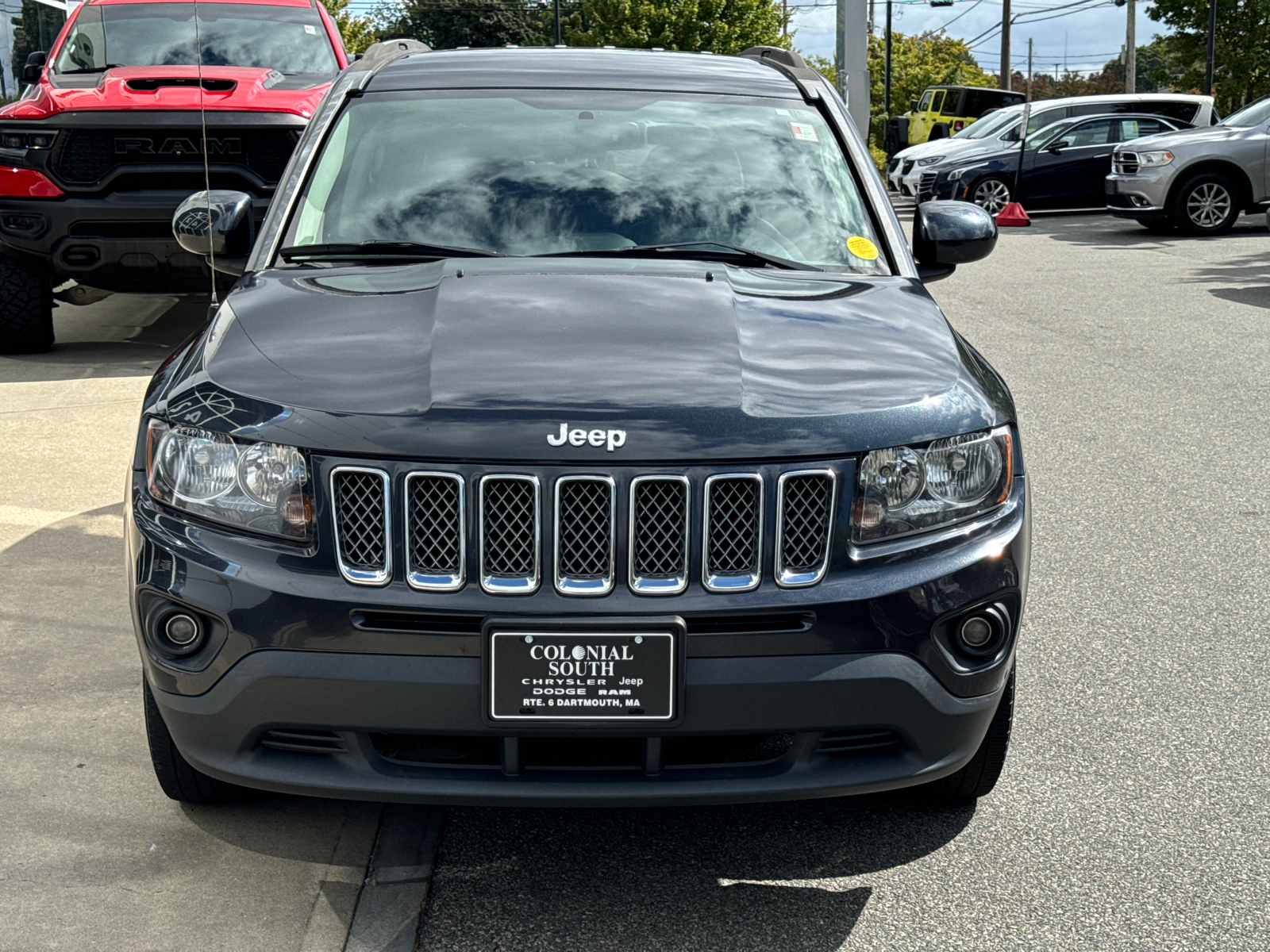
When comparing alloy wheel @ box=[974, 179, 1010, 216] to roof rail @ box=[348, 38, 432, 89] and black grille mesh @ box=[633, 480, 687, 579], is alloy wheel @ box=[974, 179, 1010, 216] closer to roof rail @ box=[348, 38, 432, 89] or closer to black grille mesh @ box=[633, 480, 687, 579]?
roof rail @ box=[348, 38, 432, 89]

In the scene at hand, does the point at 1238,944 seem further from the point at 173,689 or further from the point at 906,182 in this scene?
the point at 906,182

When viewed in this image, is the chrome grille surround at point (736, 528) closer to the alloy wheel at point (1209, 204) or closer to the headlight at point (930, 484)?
the headlight at point (930, 484)

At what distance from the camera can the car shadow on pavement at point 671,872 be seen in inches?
112

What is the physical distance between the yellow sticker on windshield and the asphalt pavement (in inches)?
52.4

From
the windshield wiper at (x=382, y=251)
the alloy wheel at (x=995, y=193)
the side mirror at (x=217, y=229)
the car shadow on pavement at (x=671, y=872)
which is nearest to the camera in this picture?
the car shadow on pavement at (x=671, y=872)

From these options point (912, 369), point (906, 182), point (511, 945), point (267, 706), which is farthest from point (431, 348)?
point (906, 182)

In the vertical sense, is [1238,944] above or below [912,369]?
below

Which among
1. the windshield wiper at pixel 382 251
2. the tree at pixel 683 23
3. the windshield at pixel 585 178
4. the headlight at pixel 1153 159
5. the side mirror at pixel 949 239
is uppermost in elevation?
the tree at pixel 683 23

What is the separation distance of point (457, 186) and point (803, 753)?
190 cm

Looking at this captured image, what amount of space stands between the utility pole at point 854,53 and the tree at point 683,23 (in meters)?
34.8

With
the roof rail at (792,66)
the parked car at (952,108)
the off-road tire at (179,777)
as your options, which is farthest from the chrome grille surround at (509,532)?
the parked car at (952,108)

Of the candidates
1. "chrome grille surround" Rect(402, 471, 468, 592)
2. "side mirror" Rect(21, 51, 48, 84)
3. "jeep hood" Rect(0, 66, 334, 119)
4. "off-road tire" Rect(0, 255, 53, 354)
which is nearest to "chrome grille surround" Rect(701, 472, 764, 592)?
"chrome grille surround" Rect(402, 471, 468, 592)

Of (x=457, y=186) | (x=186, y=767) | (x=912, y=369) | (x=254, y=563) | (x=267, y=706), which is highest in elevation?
(x=457, y=186)

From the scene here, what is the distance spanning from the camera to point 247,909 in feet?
9.46
